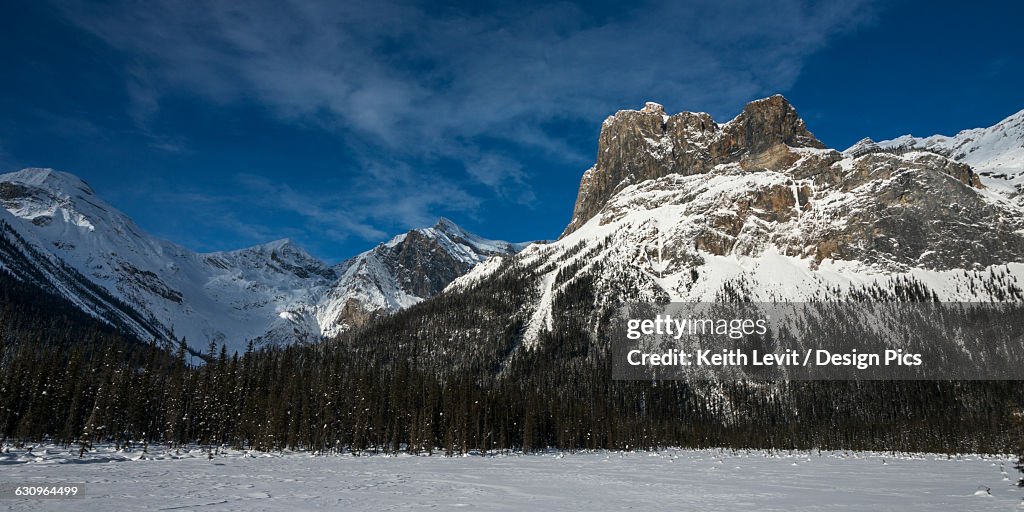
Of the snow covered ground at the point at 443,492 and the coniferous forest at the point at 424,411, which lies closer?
the snow covered ground at the point at 443,492

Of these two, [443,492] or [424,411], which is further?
[424,411]

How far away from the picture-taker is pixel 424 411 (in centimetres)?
8969

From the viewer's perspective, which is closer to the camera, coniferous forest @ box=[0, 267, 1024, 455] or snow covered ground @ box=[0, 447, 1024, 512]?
snow covered ground @ box=[0, 447, 1024, 512]

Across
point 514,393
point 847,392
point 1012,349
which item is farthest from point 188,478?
point 1012,349

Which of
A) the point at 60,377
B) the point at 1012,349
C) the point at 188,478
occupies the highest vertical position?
the point at 1012,349

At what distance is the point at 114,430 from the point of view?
255ft

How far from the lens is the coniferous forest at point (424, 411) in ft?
241

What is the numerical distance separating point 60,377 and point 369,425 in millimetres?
42164

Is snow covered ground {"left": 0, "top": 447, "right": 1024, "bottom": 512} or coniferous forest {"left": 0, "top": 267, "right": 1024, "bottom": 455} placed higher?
coniferous forest {"left": 0, "top": 267, "right": 1024, "bottom": 455}

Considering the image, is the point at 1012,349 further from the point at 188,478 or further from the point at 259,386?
the point at 188,478

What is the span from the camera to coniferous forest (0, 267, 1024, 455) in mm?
73375

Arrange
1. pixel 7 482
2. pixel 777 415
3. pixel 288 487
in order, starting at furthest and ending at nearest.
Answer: pixel 777 415
pixel 288 487
pixel 7 482

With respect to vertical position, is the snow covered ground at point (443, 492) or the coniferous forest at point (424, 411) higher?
the coniferous forest at point (424, 411)

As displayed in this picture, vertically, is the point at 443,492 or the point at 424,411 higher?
the point at 424,411
